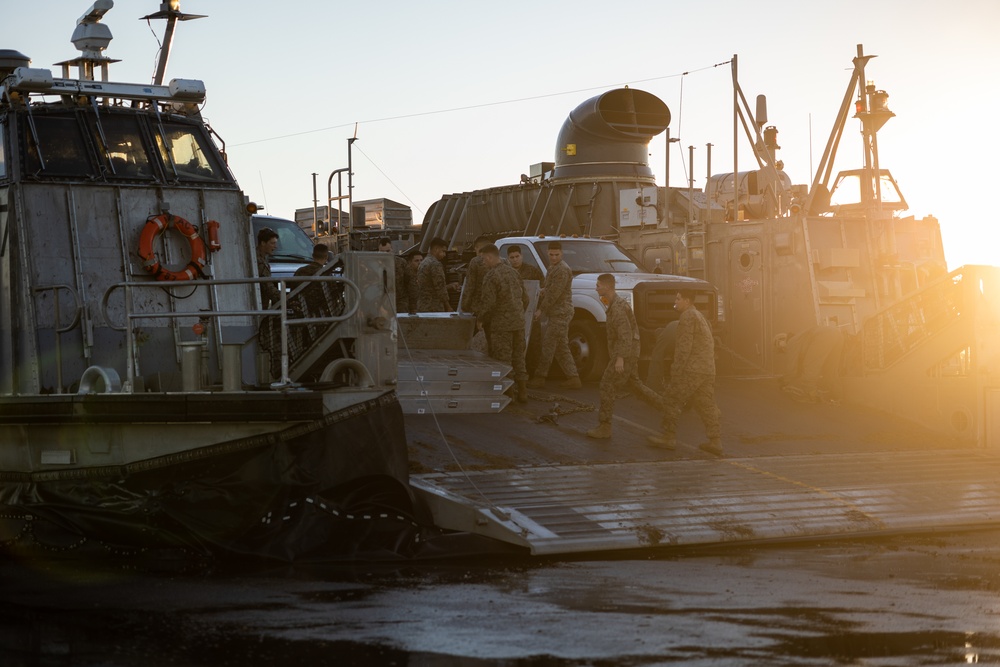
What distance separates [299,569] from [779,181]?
12830 millimetres

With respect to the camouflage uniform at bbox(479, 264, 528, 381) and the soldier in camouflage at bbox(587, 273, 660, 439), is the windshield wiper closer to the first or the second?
the camouflage uniform at bbox(479, 264, 528, 381)

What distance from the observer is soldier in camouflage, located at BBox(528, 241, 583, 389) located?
1611 cm

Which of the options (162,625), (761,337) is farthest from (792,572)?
(761,337)

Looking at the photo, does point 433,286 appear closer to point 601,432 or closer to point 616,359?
point 616,359

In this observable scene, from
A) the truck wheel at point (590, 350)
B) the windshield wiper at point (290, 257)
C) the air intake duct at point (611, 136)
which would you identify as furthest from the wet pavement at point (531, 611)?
the air intake duct at point (611, 136)

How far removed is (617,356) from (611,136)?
10791mm

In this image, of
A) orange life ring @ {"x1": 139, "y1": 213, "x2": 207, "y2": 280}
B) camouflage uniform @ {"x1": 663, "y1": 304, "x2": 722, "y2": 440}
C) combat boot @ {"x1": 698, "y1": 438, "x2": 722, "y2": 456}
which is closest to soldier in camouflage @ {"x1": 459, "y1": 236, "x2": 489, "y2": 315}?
camouflage uniform @ {"x1": 663, "y1": 304, "x2": 722, "y2": 440}

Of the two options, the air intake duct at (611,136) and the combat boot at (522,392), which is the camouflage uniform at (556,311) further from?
the air intake duct at (611,136)

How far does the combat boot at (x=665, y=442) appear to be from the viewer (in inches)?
534

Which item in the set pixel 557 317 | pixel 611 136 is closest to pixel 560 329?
pixel 557 317

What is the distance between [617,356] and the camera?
13.9 metres

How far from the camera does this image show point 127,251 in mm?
11305

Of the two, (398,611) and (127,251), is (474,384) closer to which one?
(127,251)

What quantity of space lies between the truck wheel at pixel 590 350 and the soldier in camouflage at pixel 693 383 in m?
4.18
